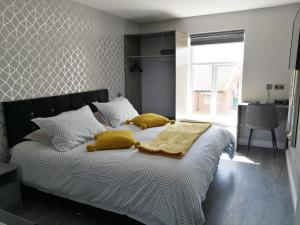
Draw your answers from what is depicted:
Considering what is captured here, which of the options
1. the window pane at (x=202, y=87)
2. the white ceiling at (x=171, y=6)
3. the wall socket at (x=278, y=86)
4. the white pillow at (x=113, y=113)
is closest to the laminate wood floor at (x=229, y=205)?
the white pillow at (x=113, y=113)

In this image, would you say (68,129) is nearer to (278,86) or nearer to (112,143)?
(112,143)

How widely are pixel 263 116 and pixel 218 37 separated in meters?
1.56

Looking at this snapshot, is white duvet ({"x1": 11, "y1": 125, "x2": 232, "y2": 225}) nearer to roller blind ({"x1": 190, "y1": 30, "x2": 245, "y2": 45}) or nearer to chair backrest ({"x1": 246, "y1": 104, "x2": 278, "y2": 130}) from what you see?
chair backrest ({"x1": 246, "y1": 104, "x2": 278, "y2": 130})

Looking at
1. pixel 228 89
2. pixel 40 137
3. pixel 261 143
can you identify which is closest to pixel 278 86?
pixel 228 89

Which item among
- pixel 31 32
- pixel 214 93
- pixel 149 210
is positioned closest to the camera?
pixel 149 210

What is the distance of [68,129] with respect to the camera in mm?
2527

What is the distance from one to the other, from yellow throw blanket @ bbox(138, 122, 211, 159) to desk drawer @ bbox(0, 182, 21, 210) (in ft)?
4.00

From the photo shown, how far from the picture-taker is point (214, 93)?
4.46m

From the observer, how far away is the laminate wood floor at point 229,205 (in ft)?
7.06

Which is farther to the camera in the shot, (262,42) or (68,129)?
(262,42)

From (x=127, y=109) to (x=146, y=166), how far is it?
69.5 inches

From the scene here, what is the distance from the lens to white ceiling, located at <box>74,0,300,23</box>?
10.9ft

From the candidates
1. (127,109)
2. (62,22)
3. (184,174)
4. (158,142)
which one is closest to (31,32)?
(62,22)

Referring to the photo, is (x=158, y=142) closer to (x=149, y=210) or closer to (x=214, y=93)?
(x=149, y=210)
